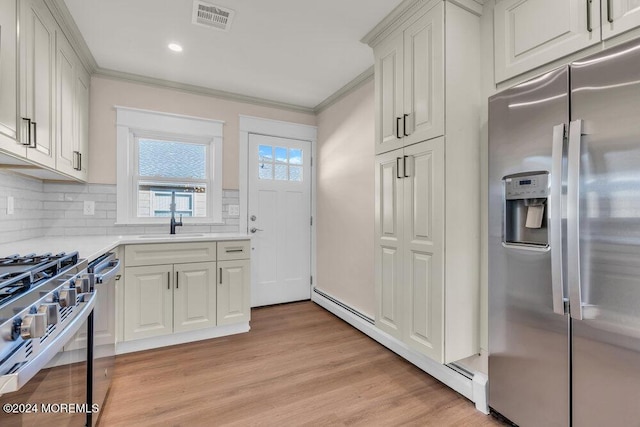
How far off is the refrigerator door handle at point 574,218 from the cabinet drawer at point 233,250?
7.75 ft

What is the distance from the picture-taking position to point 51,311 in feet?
3.01

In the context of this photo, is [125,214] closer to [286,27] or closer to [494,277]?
[286,27]

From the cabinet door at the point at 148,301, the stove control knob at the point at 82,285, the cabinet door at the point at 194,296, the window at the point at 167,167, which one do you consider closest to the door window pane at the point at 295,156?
the window at the point at 167,167

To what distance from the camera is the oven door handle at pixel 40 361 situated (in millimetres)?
696

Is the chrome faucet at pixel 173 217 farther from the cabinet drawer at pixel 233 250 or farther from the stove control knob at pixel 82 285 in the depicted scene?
the stove control knob at pixel 82 285

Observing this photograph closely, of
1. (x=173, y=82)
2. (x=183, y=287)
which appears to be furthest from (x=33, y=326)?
(x=173, y=82)

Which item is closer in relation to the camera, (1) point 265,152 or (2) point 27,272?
(2) point 27,272

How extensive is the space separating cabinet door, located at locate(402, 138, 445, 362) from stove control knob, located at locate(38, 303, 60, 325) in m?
1.71

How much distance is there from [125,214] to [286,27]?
7.46 feet

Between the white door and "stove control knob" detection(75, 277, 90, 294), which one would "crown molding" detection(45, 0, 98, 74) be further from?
"stove control knob" detection(75, 277, 90, 294)

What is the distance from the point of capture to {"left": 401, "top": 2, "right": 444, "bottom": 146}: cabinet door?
177 centimetres

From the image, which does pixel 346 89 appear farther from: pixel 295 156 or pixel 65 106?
pixel 65 106

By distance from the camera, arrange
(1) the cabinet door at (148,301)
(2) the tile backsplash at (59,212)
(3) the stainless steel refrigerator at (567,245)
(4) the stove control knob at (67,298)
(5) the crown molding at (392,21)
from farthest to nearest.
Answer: (1) the cabinet door at (148,301) → (2) the tile backsplash at (59,212) → (5) the crown molding at (392,21) → (3) the stainless steel refrigerator at (567,245) → (4) the stove control knob at (67,298)

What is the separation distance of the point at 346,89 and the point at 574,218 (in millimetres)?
2477
